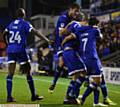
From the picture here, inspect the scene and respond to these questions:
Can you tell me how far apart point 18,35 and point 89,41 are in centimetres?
174

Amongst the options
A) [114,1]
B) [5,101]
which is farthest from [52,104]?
[114,1]

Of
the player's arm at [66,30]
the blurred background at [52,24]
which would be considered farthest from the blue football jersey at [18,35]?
the blurred background at [52,24]

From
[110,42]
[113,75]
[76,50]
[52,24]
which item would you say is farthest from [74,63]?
[52,24]

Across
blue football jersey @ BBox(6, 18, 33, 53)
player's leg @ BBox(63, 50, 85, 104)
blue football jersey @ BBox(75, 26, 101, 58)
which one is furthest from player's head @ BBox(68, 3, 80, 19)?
blue football jersey @ BBox(6, 18, 33, 53)

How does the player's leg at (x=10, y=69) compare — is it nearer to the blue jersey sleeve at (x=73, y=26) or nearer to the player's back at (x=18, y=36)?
the player's back at (x=18, y=36)

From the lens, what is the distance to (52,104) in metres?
10.9

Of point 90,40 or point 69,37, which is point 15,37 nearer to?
point 69,37

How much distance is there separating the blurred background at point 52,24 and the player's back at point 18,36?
124 inches

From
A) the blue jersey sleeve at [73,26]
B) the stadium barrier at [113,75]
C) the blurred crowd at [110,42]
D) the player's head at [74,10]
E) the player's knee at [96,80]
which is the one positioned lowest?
the stadium barrier at [113,75]

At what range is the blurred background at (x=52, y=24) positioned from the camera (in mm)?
27539

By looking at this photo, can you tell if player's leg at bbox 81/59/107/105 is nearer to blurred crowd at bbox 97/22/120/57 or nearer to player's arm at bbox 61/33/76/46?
player's arm at bbox 61/33/76/46

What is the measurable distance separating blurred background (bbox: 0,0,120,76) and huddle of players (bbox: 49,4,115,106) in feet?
9.46

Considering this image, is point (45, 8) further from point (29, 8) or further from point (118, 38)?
point (118, 38)

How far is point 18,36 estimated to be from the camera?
11188 millimetres
